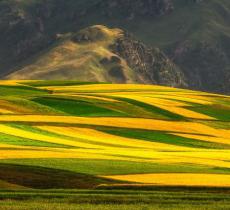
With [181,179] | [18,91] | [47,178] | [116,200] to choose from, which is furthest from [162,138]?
[18,91]

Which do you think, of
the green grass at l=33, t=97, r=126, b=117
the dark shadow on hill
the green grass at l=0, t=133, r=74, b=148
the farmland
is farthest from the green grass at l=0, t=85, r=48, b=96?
the dark shadow on hill

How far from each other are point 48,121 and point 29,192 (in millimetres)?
43406

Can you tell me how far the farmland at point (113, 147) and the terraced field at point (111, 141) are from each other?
0.09 m

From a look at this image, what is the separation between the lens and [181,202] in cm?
4712

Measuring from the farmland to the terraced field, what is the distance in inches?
3.4

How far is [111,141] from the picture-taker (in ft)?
283

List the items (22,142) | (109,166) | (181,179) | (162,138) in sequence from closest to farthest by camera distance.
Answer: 1. (181,179)
2. (109,166)
3. (22,142)
4. (162,138)

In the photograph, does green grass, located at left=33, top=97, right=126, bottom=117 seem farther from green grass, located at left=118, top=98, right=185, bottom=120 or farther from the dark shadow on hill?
the dark shadow on hill

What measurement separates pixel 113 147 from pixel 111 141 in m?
5.70

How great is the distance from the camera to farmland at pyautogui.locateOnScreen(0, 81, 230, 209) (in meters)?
53.2

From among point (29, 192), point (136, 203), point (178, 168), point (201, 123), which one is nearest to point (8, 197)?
point (29, 192)

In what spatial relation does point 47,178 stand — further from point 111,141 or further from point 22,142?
point 111,141

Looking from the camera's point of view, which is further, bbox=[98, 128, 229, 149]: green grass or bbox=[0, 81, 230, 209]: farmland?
bbox=[98, 128, 229, 149]: green grass

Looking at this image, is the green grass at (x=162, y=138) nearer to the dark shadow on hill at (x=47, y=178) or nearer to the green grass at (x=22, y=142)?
the green grass at (x=22, y=142)
